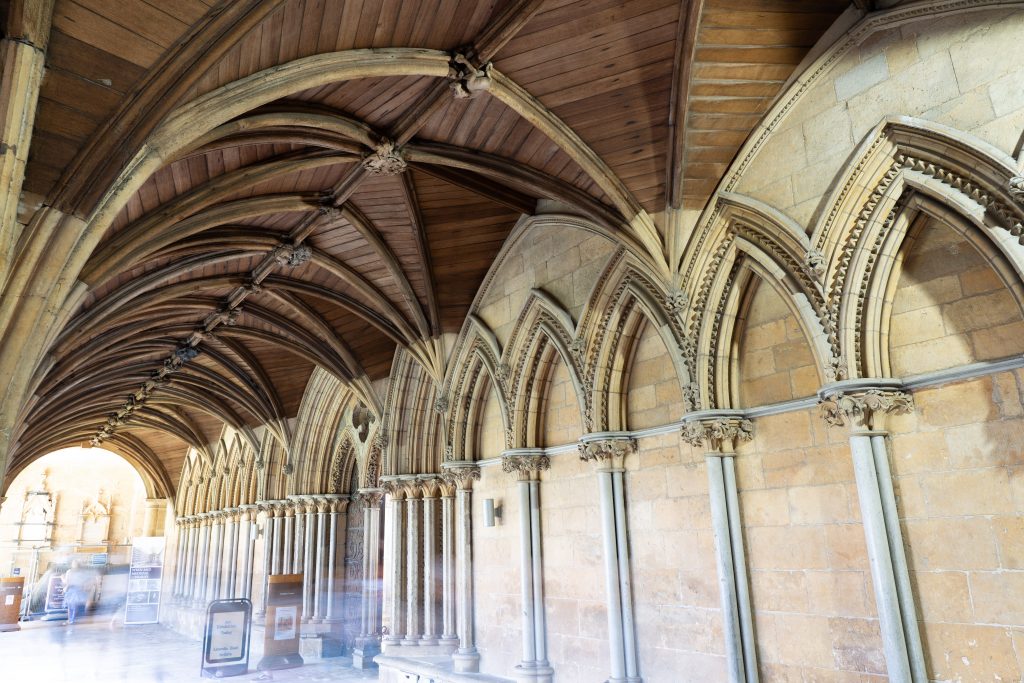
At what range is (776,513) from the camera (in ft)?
18.2

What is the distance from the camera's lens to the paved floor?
1139 cm

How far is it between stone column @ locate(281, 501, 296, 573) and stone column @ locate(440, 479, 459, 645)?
231 inches

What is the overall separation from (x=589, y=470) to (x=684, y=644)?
1918 mm

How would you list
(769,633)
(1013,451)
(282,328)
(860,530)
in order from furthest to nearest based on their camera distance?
(282,328) < (769,633) < (860,530) < (1013,451)

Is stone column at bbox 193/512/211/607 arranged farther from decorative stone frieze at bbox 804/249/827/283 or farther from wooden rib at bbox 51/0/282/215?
decorative stone frieze at bbox 804/249/827/283

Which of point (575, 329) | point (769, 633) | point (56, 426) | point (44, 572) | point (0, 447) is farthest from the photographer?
point (44, 572)

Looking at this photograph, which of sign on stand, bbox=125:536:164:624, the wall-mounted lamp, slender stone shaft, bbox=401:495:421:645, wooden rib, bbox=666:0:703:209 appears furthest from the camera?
sign on stand, bbox=125:536:164:624

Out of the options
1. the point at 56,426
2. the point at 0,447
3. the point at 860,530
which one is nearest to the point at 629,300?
the point at 860,530

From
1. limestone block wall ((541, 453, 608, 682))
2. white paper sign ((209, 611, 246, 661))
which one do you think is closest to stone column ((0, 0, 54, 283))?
limestone block wall ((541, 453, 608, 682))

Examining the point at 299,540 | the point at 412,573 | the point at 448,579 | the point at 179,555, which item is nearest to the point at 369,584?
the point at 299,540

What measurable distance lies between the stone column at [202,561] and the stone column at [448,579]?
13173mm

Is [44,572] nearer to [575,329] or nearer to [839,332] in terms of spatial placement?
[575,329]

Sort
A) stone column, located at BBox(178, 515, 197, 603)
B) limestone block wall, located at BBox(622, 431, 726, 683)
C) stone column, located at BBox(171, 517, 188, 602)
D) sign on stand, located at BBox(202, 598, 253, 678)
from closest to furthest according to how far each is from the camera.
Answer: limestone block wall, located at BBox(622, 431, 726, 683) < sign on stand, located at BBox(202, 598, 253, 678) < stone column, located at BBox(178, 515, 197, 603) < stone column, located at BBox(171, 517, 188, 602)

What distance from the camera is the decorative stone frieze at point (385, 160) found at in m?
6.44
